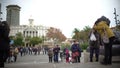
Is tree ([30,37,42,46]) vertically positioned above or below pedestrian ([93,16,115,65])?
below

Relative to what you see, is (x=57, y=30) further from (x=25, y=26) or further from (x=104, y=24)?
(x=104, y=24)

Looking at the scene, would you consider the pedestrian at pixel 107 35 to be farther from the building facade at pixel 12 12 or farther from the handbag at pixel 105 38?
the building facade at pixel 12 12

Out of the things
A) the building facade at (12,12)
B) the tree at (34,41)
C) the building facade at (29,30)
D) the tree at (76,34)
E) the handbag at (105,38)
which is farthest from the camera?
the building facade at (29,30)

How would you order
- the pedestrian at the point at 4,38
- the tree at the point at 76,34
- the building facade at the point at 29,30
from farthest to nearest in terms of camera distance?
the building facade at the point at 29,30, the tree at the point at 76,34, the pedestrian at the point at 4,38

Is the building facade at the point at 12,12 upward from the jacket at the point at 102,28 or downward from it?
upward

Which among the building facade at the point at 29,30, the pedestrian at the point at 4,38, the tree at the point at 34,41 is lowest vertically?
the tree at the point at 34,41

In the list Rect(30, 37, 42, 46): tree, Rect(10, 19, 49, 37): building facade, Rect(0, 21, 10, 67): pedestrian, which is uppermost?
Rect(10, 19, 49, 37): building facade

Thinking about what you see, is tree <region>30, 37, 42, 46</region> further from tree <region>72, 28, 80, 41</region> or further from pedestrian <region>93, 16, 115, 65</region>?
pedestrian <region>93, 16, 115, 65</region>

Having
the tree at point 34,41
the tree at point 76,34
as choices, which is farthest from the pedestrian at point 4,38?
the tree at point 34,41

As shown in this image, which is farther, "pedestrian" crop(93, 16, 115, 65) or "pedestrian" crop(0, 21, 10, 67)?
"pedestrian" crop(0, 21, 10, 67)

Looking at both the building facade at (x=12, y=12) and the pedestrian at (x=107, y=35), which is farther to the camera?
the building facade at (x=12, y=12)

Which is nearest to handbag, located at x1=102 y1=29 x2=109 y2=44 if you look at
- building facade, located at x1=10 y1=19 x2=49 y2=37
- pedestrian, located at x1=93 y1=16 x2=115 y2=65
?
pedestrian, located at x1=93 y1=16 x2=115 y2=65

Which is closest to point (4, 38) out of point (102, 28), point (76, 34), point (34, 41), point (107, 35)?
point (102, 28)

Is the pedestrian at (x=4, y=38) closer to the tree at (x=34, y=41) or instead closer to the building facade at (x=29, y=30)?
the tree at (x=34, y=41)
